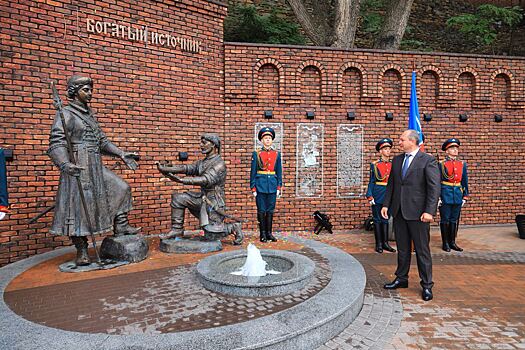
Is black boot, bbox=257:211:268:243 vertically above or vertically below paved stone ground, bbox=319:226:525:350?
above

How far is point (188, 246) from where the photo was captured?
5250mm

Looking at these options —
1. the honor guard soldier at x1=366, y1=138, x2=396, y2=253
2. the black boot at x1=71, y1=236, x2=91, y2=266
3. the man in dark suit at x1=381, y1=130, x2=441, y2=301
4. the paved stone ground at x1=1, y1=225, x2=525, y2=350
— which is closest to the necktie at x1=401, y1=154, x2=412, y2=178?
the man in dark suit at x1=381, y1=130, x2=441, y2=301

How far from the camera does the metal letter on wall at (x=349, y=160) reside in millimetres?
8180

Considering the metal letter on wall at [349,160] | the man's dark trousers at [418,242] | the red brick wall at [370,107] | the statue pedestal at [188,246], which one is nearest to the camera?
the man's dark trousers at [418,242]

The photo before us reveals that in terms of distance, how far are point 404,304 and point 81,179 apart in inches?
164

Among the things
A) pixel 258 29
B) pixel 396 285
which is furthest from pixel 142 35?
pixel 396 285

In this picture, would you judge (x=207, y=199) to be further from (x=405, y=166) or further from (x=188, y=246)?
(x=405, y=166)

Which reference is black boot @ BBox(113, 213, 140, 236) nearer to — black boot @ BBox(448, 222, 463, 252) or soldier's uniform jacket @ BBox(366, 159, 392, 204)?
soldier's uniform jacket @ BBox(366, 159, 392, 204)

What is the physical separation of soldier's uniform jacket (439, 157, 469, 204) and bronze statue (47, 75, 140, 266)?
→ 5505 mm

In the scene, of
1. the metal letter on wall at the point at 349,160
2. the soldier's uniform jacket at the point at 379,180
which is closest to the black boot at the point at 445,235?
the soldier's uniform jacket at the point at 379,180

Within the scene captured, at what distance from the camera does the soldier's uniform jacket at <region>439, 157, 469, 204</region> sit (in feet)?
21.2

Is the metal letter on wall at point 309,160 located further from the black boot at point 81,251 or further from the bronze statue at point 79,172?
the black boot at point 81,251

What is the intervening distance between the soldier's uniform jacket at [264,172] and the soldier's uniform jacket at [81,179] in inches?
101

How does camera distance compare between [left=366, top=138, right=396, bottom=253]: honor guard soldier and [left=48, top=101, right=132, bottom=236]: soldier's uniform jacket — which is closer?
[left=48, top=101, right=132, bottom=236]: soldier's uniform jacket
